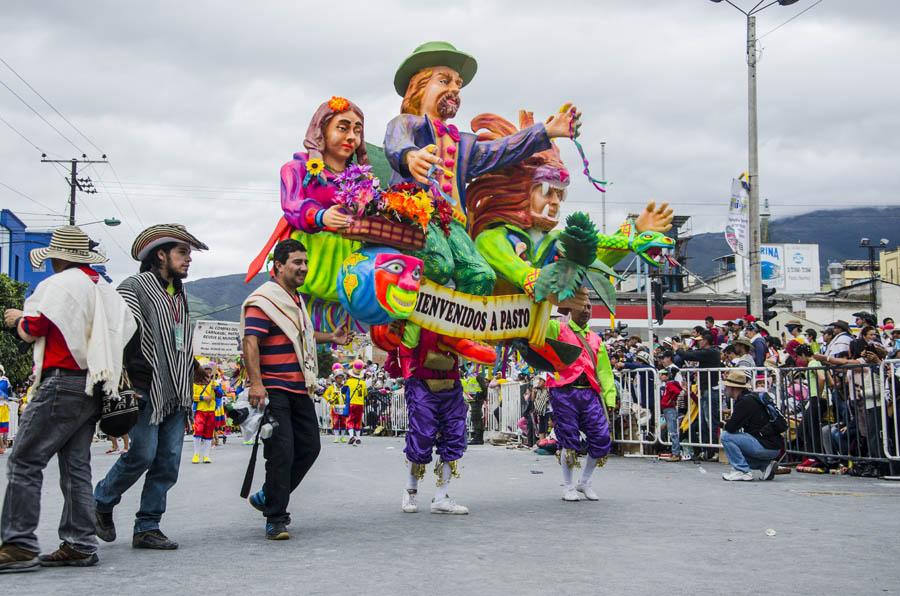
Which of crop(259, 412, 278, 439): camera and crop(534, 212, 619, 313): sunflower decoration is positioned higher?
crop(534, 212, 619, 313): sunflower decoration

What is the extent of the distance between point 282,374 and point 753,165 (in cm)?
1534

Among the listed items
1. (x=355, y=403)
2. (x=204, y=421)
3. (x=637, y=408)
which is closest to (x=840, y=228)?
(x=355, y=403)

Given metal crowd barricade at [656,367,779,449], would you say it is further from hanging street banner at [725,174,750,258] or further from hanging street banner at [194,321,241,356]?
hanging street banner at [194,321,241,356]

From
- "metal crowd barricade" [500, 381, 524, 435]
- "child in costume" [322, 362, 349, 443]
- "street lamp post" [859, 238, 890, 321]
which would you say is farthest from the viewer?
"street lamp post" [859, 238, 890, 321]

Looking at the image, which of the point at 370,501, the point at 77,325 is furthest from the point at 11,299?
the point at 77,325

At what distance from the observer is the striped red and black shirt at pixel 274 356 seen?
6602mm

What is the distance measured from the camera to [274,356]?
6648 millimetres

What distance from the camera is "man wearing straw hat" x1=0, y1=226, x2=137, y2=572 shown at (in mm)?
5301

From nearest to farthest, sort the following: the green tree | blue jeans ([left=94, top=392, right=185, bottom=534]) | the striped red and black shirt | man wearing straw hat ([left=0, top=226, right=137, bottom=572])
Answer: man wearing straw hat ([left=0, top=226, right=137, bottom=572]) < blue jeans ([left=94, top=392, right=185, bottom=534]) < the striped red and black shirt < the green tree

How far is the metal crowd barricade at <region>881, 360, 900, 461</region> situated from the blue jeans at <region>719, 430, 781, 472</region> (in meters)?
1.19

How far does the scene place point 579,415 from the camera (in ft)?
30.1

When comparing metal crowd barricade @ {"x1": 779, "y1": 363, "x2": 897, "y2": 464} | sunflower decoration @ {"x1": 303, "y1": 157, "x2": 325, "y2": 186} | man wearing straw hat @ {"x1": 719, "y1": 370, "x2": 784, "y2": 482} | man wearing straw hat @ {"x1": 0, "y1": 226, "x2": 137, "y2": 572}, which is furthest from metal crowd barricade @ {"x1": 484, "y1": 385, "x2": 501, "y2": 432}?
man wearing straw hat @ {"x1": 0, "y1": 226, "x2": 137, "y2": 572}

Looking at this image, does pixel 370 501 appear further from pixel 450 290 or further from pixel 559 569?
pixel 559 569

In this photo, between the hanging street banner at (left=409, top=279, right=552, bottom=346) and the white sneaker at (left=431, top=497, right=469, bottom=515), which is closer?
the hanging street banner at (left=409, top=279, right=552, bottom=346)
